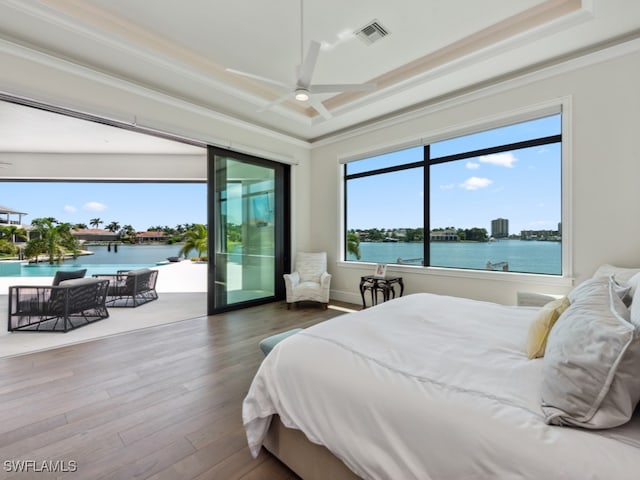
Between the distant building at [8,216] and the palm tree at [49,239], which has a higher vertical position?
the distant building at [8,216]

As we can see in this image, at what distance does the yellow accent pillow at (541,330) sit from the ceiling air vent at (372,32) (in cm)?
274

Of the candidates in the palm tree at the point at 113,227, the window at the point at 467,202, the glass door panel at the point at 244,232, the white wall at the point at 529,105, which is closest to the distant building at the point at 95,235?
the palm tree at the point at 113,227

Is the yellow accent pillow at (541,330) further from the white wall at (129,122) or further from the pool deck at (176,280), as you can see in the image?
the pool deck at (176,280)

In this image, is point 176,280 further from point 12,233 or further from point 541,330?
point 541,330

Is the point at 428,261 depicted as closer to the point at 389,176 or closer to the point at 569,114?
the point at 389,176

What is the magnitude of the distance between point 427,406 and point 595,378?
0.48 meters

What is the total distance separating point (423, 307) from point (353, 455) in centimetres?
131

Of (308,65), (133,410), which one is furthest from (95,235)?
(308,65)

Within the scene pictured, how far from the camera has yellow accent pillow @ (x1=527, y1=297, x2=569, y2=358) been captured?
1314mm

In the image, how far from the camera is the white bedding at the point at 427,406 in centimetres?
77

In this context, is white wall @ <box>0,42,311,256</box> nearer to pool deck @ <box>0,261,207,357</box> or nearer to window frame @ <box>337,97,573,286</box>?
window frame @ <box>337,97,573,286</box>

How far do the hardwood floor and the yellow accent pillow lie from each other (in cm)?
130

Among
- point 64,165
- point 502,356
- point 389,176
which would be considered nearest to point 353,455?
point 502,356

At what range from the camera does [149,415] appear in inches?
75.3
